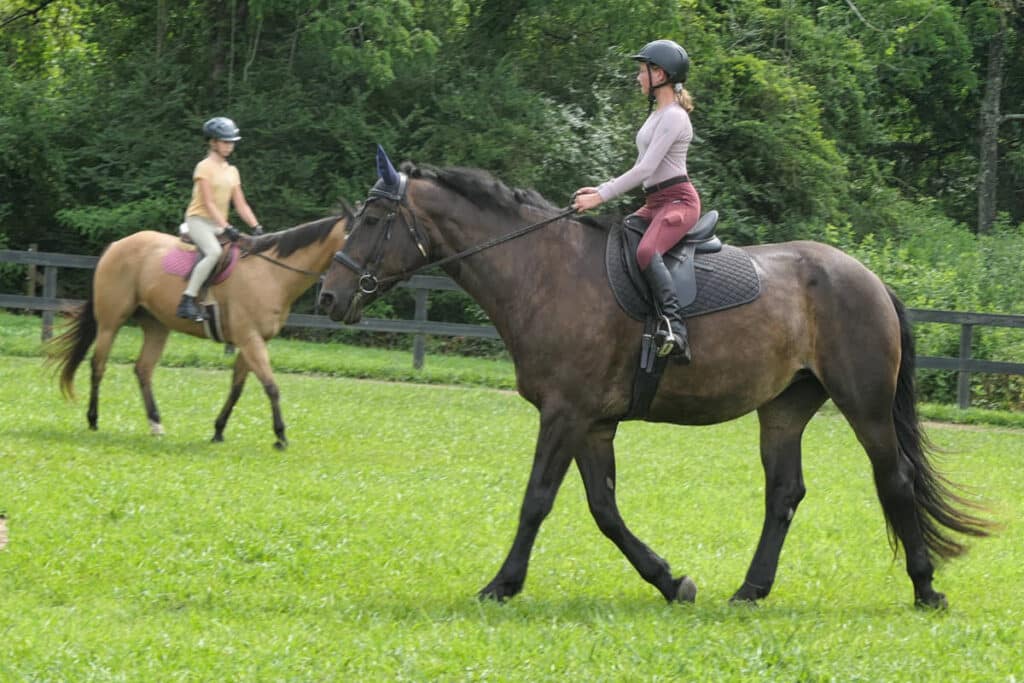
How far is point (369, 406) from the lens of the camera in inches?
671

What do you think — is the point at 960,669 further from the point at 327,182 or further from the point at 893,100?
the point at 893,100

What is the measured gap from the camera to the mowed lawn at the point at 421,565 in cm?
629

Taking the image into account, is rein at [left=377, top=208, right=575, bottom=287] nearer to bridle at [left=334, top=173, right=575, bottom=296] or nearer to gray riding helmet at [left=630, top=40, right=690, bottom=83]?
bridle at [left=334, top=173, right=575, bottom=296]

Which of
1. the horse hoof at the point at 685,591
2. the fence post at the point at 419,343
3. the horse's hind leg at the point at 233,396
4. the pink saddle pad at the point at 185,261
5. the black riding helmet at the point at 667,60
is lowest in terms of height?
the fence post at the point at 419,343

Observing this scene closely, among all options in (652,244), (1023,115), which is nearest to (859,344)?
(652,244)

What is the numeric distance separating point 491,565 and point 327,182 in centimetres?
1874

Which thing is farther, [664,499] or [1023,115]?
[1023,115]

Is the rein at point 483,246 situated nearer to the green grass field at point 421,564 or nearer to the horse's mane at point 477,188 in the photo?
the horse's mane at point 477,188

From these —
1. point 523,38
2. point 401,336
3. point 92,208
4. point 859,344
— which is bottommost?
point 401,336

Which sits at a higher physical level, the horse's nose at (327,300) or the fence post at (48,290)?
the horse's nose at (327,300)

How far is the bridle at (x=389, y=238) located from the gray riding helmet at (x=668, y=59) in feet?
3.09

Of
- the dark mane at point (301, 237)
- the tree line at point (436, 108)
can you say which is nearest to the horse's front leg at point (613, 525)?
the dark mane at point (301, 237)

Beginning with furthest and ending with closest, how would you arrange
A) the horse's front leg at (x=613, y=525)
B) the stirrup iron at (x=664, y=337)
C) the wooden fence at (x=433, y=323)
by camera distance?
1. the wooden fence at (x=433, y=323)
2. the horse's front leg at (x=613, y=525)
3. the stirrup iron at (x=664, y=337)

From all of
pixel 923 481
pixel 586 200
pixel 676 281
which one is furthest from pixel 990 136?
pixel 586 200
